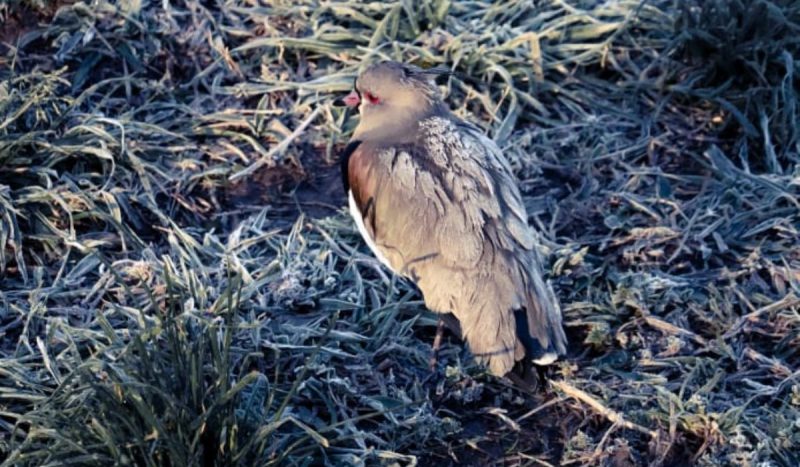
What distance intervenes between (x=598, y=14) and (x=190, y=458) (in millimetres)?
3673

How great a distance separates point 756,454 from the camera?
4.05 m

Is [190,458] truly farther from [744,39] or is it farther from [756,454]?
[744,39]

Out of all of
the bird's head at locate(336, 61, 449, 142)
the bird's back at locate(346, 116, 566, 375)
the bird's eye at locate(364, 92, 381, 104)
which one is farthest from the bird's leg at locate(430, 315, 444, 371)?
the bird's eye at locate(364, 92, 381, 104)

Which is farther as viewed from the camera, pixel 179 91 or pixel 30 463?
pixel 179 91

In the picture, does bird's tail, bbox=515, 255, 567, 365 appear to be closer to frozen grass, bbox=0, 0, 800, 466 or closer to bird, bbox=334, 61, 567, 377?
bird, bbox=334, 61, 567, 377

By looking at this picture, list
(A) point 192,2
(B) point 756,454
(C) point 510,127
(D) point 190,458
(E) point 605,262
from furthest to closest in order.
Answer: (A) point 192,2 → (C) point 510,127 → (E) point 605,262 → (B) point 756,454 → (D) point 190,458

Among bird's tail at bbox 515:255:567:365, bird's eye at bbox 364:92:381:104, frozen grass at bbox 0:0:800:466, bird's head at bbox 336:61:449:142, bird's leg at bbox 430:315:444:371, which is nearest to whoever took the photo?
frozen grass at bbox 0:0:800:466

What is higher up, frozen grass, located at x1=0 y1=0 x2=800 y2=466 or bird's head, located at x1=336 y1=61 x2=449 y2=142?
bird's head, located at x1=336 y1=61 x2=449 y2=142

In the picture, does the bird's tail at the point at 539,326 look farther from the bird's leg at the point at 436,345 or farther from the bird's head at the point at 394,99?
the bird's head at the point at 394,99

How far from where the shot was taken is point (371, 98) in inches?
195

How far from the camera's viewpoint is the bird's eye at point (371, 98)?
4930mm

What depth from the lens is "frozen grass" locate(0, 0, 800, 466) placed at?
407cm

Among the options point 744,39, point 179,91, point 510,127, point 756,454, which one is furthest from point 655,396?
point 179,91

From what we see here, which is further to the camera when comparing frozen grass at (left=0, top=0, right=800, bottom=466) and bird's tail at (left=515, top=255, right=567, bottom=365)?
bird's tail at (left=515, top=255, right=567, bottom=365)
